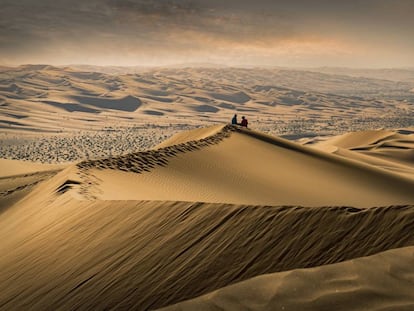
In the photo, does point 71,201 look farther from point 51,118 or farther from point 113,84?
point 113,84

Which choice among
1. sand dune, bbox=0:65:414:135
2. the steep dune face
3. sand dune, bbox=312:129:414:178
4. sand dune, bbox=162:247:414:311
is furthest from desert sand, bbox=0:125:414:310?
sand dune, bbox=0:65:414:135

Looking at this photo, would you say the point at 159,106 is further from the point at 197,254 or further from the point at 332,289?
the point at 332,289

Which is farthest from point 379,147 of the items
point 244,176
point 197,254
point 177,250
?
point 197,254

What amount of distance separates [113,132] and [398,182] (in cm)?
5599

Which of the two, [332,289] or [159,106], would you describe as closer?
[332,289]

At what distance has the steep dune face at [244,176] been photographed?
11250mm

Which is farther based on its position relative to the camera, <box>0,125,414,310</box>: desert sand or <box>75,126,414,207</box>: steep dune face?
<box>75,126,414,207</box>: steep dune face

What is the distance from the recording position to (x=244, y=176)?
47.3 feet

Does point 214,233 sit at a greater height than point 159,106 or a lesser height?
greater

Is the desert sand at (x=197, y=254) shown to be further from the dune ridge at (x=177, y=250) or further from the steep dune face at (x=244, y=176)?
the steep dune face at (x=244, y=176)

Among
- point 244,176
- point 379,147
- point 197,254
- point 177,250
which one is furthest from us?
point 379,147

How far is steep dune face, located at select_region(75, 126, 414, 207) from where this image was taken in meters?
11.2

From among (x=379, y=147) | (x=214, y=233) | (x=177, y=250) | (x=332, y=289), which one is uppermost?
(x=332, y=289)

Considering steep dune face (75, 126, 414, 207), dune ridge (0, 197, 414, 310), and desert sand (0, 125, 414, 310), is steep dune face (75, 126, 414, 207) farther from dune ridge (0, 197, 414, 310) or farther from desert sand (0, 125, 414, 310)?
dune ridge (0, 197, 414, 310)
